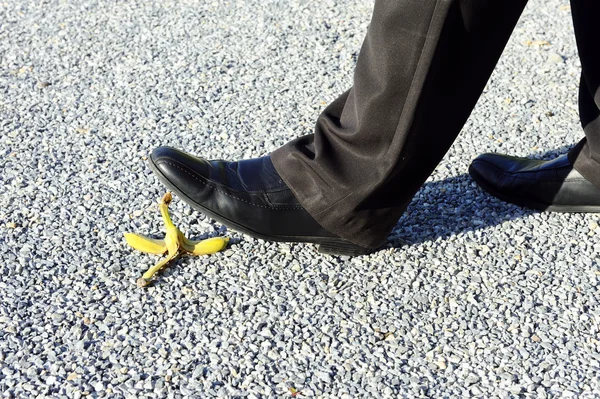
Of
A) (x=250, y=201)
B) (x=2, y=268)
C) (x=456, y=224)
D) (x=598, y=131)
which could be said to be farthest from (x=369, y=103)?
(x=2, y=268)

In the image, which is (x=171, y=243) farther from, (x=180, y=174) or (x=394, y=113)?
(x=394, y=113)

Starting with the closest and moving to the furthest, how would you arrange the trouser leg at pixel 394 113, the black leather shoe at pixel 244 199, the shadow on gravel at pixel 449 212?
the trouser leg at pixel 394 113
the black leather shoe at pixel 244 199
the shadow on gravel at pixel 449 212

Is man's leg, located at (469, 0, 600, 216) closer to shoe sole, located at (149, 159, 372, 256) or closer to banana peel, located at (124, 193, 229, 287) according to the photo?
shoe sole, located at (149, 159, 372, 256)

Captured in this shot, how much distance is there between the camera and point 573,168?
250 centimetres

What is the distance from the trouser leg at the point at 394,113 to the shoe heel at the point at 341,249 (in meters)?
0.05

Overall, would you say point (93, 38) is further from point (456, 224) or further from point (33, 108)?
point (456, 224)

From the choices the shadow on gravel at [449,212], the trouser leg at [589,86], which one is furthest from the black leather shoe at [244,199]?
the trouser leg at [589,86]

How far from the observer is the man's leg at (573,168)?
227 centimetres

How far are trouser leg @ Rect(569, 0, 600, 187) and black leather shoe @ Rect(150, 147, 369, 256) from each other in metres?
0.81

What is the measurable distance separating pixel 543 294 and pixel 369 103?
775 millimetres

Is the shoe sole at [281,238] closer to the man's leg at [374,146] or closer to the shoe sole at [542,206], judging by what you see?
the man's leg at [374,146]

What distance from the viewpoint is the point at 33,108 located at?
123 inches

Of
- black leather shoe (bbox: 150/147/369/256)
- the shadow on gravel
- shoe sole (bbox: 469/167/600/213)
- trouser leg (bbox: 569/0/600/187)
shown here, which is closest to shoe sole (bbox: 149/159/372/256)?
black leather shoe (bbox: 150/147/369/256)

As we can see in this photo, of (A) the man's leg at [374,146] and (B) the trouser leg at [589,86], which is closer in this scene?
(A) the man's leg at [374,146]
